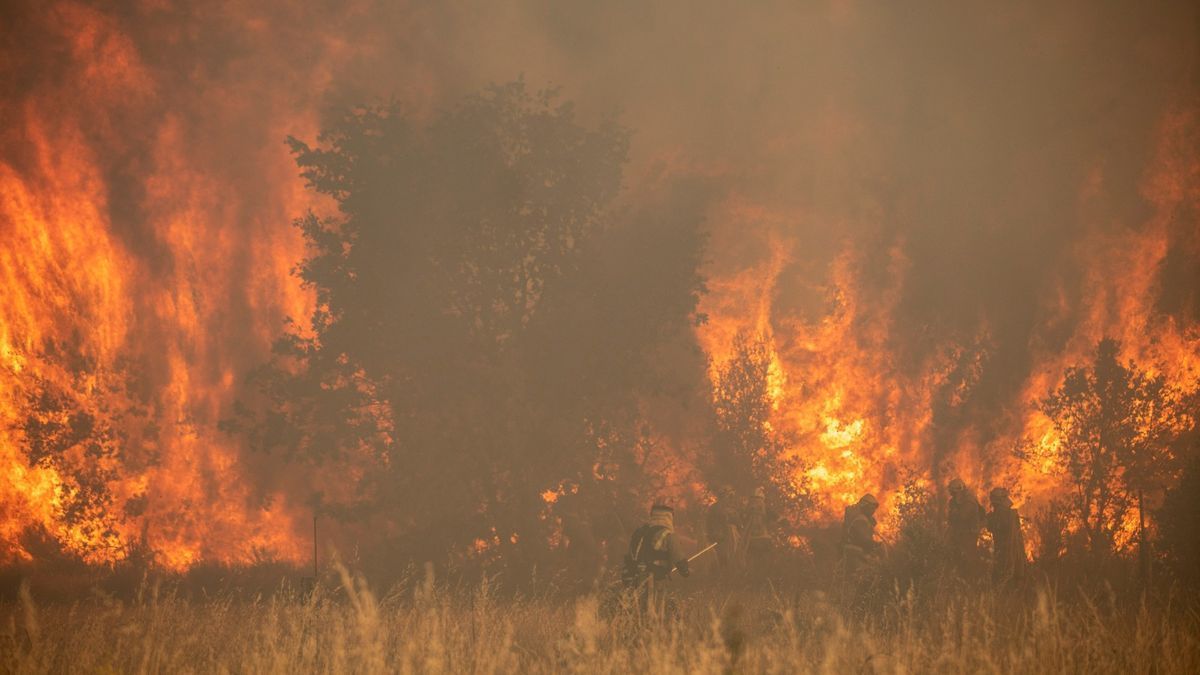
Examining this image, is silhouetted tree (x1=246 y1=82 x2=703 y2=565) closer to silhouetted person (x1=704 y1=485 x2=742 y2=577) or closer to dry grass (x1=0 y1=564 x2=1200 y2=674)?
silhouetted person (x1=704 y1=485 x2=742 y2=577)

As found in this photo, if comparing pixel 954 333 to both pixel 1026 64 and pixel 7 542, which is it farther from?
pixel 7 542

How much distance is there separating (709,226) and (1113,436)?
43.9ft

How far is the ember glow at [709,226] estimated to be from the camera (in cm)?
2953

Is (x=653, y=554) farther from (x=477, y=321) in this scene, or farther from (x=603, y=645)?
(x=477, y=321)

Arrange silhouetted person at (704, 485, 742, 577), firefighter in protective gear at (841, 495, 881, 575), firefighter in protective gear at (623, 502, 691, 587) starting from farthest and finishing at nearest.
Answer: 1. silhouetted person at (704, 485, 742, 577)
2. firefighter in protective gear at (841, 495, 881, 575)
3. firefighter in protective gear at (623, 502, 691, 587)

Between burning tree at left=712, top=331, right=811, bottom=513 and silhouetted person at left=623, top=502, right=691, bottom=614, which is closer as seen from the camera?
silhouetted person at left=623, top=502, right=691, bottom=614

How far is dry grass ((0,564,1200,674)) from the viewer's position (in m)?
Answer: 8.73

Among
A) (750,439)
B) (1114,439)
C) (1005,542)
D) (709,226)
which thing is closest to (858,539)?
(1005,542)

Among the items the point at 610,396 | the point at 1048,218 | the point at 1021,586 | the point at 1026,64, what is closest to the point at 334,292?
the point at 610,396

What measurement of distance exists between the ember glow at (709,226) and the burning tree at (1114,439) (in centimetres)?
230

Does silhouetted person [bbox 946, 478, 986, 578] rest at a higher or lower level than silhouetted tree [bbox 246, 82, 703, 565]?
lower

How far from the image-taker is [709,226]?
3288 cm

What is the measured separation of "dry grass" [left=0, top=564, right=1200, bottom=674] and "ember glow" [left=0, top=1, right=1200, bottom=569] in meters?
15.9

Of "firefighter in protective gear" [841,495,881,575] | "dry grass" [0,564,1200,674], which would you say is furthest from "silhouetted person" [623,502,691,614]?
"firefighter in protective gear" [841,495,881,575]
